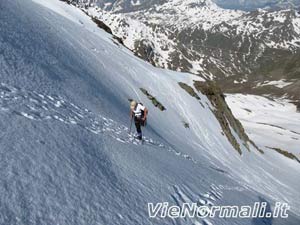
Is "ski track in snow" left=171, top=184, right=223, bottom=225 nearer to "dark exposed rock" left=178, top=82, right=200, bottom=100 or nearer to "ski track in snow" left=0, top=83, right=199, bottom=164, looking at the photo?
"ski track in snow" left=0, top=83, right=199, bottom=164

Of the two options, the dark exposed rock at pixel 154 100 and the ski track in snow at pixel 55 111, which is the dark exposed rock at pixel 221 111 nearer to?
the dark exposed rock at pixel 154 100

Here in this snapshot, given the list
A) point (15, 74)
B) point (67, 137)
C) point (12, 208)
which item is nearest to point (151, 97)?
point (15, 74)

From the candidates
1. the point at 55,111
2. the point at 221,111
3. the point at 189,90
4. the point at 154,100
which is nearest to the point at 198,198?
the point at 55,111

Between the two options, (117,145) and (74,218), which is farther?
(117,145)

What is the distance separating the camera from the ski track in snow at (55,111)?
13328 mm

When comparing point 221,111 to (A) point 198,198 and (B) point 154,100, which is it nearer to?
(B) point 154,100

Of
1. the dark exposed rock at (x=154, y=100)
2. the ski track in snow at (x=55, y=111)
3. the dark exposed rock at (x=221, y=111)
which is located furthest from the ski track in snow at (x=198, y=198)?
the dark exposed rock at (x=221, y=111)

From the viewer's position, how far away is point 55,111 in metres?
15.1

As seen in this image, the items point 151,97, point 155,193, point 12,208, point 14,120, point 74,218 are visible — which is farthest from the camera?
point 151,97

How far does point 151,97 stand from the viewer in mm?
38625

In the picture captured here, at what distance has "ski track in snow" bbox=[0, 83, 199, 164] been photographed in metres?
13.3

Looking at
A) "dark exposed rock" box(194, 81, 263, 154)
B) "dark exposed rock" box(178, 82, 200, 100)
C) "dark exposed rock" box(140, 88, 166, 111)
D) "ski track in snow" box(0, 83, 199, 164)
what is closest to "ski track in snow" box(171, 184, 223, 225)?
"ski track in snow" box(0, 83, 199, 164)

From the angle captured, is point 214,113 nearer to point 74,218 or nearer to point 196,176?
point 196,176

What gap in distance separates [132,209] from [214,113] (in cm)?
4526
